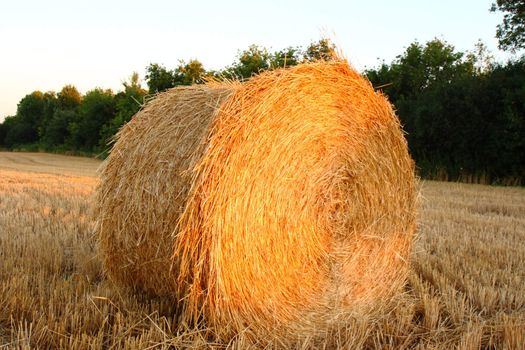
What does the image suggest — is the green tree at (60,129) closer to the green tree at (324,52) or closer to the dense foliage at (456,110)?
the dense foliage at (456,110)

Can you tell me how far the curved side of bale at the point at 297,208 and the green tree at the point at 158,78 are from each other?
32992 mm

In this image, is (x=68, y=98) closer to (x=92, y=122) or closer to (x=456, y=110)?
(x=92, y=122)

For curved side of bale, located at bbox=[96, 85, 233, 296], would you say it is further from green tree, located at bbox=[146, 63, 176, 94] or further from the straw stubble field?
green tree, located at bbox=[146, 63, 176, 94]

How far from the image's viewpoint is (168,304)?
11.0 ft

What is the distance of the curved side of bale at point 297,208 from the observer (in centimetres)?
290

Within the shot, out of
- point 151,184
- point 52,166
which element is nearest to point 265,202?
point 151,184

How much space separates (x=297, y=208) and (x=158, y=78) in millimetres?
34051

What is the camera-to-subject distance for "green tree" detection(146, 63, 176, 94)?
35.8 meters

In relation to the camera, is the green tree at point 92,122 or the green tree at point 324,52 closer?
the green tree at point 324,52

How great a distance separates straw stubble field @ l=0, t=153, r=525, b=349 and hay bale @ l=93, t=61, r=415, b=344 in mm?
190

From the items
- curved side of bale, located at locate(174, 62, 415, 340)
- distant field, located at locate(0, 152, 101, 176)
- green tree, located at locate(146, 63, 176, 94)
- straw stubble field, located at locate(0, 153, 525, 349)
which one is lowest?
distant field, located at locate(0, 152, 101, 176)

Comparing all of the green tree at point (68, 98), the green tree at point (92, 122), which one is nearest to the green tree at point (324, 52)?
the green tree at point (92, 122)

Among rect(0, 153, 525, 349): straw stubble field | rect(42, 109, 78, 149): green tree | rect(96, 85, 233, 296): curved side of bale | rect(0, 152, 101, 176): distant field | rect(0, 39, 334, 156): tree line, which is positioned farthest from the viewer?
rect(42, 109, 78, 149): green tree

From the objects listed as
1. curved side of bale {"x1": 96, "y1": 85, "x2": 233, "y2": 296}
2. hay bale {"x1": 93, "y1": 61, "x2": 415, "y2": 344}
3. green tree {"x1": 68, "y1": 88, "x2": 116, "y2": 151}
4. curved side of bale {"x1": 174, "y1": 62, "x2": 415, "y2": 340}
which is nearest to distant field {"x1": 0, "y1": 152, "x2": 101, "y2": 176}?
green tree {"x1": 68, "y1": 88, "x2": 116, "y2": 151}
